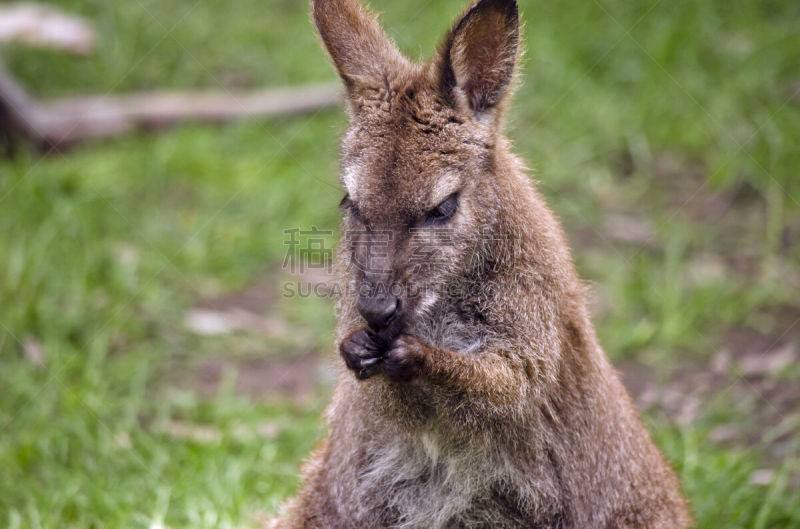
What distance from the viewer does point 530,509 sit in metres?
3.81

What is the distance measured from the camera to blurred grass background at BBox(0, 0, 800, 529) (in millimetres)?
5352

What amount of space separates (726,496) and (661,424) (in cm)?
86

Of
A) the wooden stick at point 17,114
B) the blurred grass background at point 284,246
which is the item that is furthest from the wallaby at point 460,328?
the wooden stick at point 17,114

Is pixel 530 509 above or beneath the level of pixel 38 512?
above

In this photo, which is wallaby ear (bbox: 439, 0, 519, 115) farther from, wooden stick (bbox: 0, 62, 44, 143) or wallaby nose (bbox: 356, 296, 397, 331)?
wooden stick (bbox: 0, 62, 44, 143)

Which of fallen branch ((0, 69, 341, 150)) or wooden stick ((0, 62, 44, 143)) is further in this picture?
fallen branch ((0, 69, 341, 150))

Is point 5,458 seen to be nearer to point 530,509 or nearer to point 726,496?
point 530,509

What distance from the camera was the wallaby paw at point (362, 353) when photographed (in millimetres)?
3514

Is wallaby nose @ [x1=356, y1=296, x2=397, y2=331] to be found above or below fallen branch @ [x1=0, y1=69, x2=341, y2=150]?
below

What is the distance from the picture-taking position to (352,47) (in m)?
3.92

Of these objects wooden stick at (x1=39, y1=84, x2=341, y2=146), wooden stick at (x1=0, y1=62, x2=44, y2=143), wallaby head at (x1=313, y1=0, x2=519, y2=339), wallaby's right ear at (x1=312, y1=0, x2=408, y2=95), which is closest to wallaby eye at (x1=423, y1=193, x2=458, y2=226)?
wallaby head at (x1=313, y1=0, x2=519, y2=339)

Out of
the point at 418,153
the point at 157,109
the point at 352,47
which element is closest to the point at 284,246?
the point at 157,109

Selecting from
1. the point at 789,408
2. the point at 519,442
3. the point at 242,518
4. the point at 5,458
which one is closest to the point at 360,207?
the point at 519,442

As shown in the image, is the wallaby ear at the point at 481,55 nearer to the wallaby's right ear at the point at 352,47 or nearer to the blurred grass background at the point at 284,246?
the wallaby's right ear at the point at 352,47
